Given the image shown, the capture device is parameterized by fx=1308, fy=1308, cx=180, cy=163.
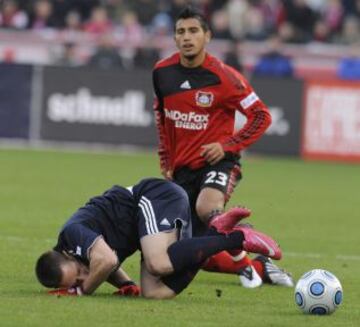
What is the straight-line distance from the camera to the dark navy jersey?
9367 millimetres

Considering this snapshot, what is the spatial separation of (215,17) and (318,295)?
1995cm

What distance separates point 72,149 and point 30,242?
12041 millimetres

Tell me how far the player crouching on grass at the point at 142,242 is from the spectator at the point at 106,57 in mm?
15760

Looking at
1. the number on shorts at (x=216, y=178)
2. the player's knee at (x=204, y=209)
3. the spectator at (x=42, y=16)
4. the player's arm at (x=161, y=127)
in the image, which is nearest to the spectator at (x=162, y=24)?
the spectator at (x=42, y=16)

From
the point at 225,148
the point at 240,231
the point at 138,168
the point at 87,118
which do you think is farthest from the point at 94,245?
the point at 87,118

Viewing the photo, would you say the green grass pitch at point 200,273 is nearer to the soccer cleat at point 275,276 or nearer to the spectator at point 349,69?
the soccer cleat at point 275,276

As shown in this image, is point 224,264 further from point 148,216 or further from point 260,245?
point 260,245

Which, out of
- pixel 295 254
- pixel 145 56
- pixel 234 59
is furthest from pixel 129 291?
pixel 145 56

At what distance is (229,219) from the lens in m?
9.20

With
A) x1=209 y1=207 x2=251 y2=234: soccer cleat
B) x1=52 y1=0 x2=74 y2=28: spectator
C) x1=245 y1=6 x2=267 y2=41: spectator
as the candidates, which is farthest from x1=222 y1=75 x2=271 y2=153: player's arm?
x1=245 y1=6 x2=267 y2=41: spectator

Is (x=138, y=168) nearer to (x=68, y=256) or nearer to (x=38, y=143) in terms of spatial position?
(x=38, y=143)

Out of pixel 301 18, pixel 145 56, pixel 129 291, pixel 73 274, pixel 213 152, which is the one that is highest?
pixel 213 152

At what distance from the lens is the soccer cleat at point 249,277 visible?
10273 mm

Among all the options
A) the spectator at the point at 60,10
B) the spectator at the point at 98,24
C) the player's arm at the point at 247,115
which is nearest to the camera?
the player's arm at the point at 247,115
